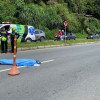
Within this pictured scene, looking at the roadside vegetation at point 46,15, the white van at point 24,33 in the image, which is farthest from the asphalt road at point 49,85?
the roadside vegetation at point 46,15

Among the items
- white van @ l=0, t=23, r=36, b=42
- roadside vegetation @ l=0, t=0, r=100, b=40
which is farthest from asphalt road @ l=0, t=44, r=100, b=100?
roadside vegetation @ l=0, t=0, r=100, b=40

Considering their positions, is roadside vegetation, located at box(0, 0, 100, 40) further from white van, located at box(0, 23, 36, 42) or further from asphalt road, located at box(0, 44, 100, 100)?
asphalt road, located at box(0, 44, 100, 100)

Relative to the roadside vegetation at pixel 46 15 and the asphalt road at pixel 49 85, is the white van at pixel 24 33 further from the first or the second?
the asphalt road at pixel 49 85

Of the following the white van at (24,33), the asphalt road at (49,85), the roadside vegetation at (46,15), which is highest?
the roadside vegetation at (46,15)

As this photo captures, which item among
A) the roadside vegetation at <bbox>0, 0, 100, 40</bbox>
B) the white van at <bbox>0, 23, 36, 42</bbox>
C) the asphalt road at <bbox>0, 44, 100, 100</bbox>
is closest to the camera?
the asphalt road at <bbox>0, 44, 100, 100</bbox>

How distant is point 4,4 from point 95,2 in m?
40.2

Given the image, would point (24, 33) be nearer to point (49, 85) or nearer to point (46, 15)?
point (49, 85)

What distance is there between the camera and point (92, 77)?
19.6ft

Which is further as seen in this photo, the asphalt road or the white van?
the white van

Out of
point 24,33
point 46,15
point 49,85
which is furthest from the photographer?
point 46,15

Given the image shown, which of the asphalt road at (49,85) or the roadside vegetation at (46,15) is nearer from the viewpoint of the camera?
the asphalt road at (49,85)

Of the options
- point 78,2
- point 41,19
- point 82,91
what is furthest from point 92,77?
point 78,2

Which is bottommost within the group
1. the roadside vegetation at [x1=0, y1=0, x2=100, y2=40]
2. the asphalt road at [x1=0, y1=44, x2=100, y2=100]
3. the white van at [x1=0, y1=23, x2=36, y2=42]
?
the asphalt road at [x1=0, y1=44, x2=100, y2=100]

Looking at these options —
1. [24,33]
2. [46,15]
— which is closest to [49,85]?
[24,33]
